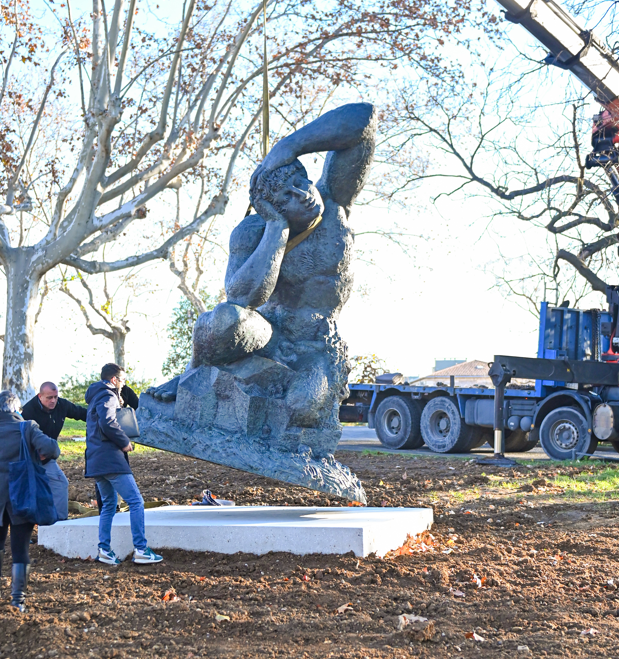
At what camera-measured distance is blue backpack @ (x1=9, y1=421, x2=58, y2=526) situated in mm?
4750

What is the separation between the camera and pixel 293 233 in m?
6.30

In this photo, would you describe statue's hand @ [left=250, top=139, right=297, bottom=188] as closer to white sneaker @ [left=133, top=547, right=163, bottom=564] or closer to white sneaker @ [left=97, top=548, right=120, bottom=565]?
white sneaker @ [left=133, top=547, right=163, bottom=564]

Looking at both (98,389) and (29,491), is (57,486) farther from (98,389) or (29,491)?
(98,389)

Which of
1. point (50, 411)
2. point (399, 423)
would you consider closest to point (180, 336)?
point (399, 423)

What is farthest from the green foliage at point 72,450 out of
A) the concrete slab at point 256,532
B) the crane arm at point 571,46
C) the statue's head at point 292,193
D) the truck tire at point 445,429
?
the crane arm at point 571,46

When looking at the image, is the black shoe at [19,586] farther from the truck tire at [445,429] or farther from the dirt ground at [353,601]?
the truck tire at [445,429]

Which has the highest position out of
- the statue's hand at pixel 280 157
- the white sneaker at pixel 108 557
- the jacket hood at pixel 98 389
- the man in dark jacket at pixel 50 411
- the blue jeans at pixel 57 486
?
the statue's hand at pixel 280 157

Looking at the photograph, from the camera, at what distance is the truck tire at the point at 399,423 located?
17.5 meters

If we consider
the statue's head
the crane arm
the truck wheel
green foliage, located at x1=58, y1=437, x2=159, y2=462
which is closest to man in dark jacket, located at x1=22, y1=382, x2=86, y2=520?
the statue's head

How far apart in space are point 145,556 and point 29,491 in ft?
3.59

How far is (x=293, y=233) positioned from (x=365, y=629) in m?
3.23

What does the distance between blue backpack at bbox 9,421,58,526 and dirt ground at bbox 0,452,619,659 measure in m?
0.52

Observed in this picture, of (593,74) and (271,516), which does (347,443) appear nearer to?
(593,74)

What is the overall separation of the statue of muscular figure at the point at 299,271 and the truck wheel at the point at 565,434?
8.75m
